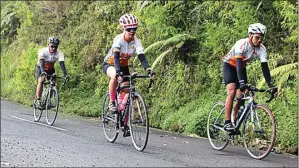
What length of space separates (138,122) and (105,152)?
2.73 feet

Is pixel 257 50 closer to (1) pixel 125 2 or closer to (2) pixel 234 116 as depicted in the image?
(2) pixel 234 116

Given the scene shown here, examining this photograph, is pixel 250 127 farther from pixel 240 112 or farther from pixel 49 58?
pixel 49 58

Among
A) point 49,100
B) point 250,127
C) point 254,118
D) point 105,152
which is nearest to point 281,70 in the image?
point 250,127

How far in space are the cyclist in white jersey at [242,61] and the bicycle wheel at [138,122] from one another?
5.12 feet

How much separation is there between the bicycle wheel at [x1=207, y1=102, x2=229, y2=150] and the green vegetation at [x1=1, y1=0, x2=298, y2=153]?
1411 millimetres

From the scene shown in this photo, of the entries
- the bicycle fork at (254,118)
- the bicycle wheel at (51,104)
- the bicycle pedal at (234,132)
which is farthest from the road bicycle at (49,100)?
the bicycle fork at (254,118)

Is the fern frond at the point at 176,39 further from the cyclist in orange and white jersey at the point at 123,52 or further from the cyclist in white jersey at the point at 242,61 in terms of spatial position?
the cyclist in white jersey at the point at 242,61

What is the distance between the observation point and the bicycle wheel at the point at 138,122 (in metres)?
8.54

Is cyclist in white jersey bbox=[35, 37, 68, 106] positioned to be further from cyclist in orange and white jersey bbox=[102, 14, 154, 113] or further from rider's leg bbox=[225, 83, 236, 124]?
rider's leg bbox=[225, 83, 236, 124]

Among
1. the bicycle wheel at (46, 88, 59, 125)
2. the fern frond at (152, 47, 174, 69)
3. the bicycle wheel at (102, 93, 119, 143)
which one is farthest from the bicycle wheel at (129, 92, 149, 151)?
the fern frond at (152, 47, 174, 69)

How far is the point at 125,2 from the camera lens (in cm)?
1944

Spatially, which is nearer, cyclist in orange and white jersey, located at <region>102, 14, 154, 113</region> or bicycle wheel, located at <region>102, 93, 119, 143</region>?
cyclist in orange and white jersey, located at <region>102, 14, 154, 113</region>

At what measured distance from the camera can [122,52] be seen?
9055mm

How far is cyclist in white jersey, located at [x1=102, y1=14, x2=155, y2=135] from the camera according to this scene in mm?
8742
